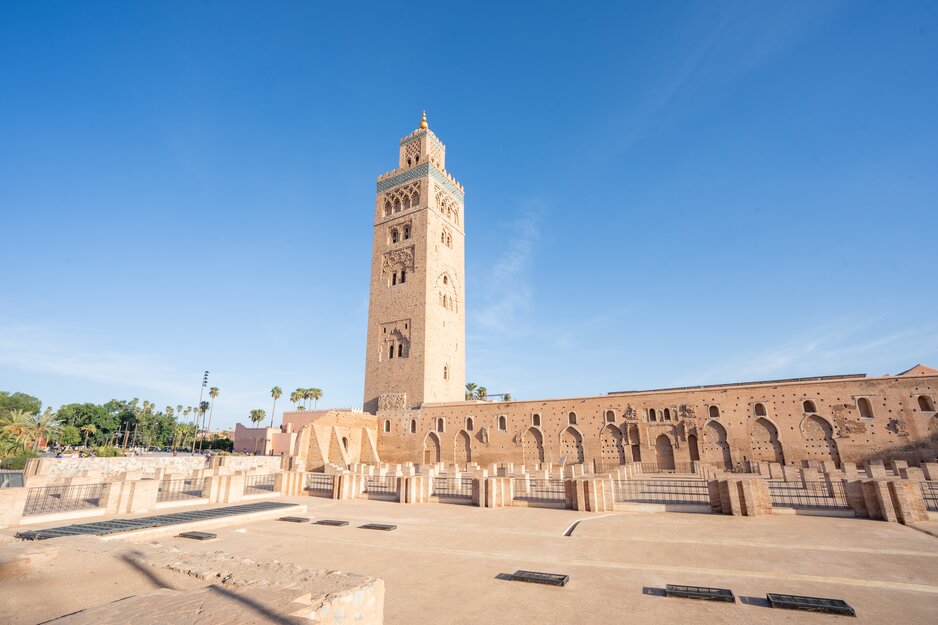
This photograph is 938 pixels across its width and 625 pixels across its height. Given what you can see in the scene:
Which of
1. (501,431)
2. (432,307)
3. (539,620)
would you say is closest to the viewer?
(539,620)

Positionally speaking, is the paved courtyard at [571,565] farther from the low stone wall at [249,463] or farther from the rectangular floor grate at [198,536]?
the low stone wall at [249,463]

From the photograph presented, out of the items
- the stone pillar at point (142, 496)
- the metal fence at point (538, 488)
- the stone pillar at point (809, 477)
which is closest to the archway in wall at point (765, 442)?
the stone pillar at point (809, 477)

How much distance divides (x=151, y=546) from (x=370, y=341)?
3351 cm

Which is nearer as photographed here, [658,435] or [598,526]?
[598,526]

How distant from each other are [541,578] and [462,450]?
27.8 meters

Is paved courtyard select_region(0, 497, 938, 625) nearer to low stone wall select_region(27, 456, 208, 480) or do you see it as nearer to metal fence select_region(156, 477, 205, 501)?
metal fence select_region(156, 477, 205, 501)

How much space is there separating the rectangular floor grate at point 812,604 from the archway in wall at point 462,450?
28.4 metres

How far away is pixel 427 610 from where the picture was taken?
450 centimetres

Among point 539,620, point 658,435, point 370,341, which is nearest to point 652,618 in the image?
point 539,620

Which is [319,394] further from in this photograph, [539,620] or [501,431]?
[539,620]

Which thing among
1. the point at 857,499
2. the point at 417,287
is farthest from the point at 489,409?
the point at 857,499

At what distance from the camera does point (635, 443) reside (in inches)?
1061

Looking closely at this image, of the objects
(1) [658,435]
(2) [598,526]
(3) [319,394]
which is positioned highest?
(3) [319,394]

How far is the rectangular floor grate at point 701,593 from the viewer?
15.4 ft
